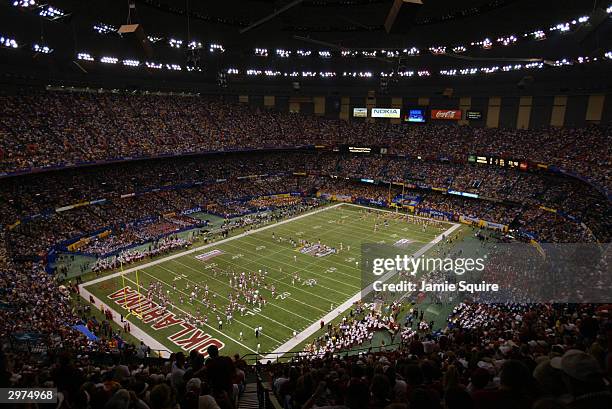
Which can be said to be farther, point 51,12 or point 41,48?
point 41,48

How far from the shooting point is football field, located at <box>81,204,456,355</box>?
26.0 metres

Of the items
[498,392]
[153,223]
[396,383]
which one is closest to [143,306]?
[153,223]

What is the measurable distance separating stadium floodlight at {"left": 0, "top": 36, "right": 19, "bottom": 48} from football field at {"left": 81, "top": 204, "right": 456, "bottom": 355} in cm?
2708

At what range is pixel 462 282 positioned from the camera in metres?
31.8

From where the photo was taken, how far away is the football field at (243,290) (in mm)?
25953

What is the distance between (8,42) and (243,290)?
36.2m

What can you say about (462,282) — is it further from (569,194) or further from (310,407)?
(310,407)

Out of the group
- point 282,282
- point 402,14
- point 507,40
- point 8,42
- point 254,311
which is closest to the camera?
point 402,14

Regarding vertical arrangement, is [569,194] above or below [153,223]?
above

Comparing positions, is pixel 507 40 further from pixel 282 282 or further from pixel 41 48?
pixel 41 48

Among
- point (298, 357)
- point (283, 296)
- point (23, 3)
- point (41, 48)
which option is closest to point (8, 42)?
point (41, 48)

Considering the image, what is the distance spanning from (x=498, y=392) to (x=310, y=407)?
224 centimetres

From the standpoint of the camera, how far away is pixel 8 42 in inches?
1606

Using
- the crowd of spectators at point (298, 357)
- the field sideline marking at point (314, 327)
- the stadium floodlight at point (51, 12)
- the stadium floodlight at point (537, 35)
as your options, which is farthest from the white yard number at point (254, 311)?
the stadium floodlight at point (537, 35)
